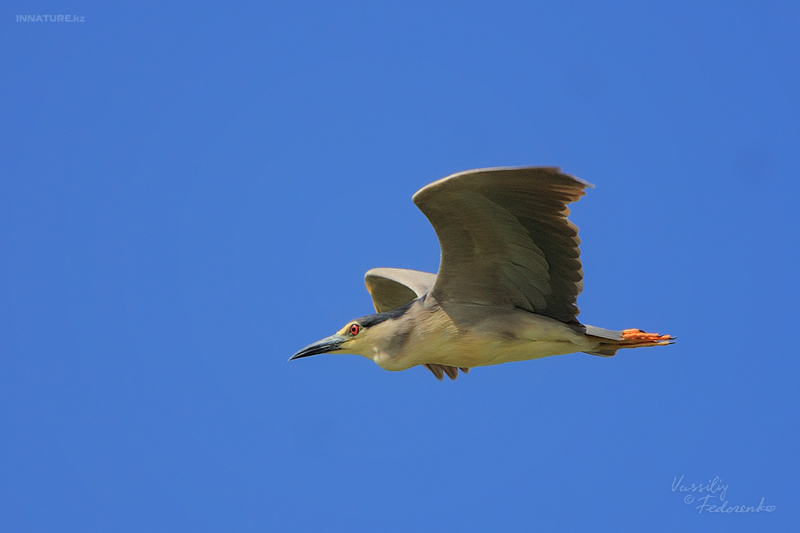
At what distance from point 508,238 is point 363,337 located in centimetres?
207

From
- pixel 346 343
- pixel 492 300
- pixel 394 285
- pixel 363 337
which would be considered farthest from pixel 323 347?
pixel 394 285

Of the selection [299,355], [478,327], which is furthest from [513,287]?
[299,355]

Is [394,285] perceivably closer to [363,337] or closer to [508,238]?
[363,337]

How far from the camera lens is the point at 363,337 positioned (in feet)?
33.3

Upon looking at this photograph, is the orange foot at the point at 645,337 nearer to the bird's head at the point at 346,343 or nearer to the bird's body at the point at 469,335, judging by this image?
the bird's body at the point at 469,335

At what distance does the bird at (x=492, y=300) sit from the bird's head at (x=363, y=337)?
0.04 ft

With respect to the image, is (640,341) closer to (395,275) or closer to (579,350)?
(579,350)

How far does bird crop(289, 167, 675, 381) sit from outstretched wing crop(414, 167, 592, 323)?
1 cm

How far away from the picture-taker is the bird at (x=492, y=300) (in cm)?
898

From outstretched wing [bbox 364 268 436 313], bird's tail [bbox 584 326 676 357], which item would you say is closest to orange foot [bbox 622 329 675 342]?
bird's tail [bbox 584 326 676 357]

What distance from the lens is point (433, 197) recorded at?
8.80 m

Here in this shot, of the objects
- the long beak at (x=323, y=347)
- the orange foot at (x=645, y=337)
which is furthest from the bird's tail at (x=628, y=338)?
the long beak at (x=323, y=347)

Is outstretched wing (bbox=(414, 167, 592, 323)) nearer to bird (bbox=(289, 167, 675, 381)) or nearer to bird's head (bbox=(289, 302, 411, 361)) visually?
bird (bbox=(289, 167, 675, 381))

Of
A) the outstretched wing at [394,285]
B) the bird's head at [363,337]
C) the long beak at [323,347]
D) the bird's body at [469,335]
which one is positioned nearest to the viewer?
the bird's body at [469,335]
